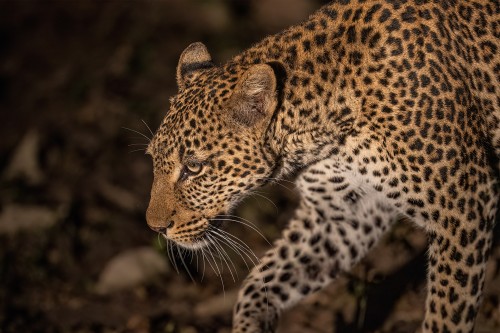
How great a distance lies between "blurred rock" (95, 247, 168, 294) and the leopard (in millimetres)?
2845

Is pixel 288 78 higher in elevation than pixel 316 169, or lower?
higher

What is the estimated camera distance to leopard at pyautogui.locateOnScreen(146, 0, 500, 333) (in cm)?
584

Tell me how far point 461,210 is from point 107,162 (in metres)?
6.70

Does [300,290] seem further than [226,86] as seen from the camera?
Yes

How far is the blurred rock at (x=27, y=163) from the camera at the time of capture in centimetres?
1145

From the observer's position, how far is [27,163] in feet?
38.2

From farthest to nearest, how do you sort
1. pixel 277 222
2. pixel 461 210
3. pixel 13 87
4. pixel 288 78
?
1. pixel 13 87
2. pixel 277 222
3. pixel 288 78
4. pixel 461 210

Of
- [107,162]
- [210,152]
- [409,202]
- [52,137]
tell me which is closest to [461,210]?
[409,202]

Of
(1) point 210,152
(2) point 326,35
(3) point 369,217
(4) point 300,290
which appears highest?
(2) point 326,35

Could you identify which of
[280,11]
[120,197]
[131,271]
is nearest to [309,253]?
[131,271]

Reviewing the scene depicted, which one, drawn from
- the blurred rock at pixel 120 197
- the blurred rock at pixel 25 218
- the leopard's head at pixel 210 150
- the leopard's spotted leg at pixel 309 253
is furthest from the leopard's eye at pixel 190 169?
the blurred rock at pixel 25 218

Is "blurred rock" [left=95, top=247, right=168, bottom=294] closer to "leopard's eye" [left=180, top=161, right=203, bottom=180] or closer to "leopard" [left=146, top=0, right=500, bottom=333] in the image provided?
"leopard" [left=146, top=0, right=500, bottom=333]

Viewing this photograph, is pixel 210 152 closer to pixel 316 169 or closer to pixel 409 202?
pixel 316 169

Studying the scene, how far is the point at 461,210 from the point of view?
584 centimetres
